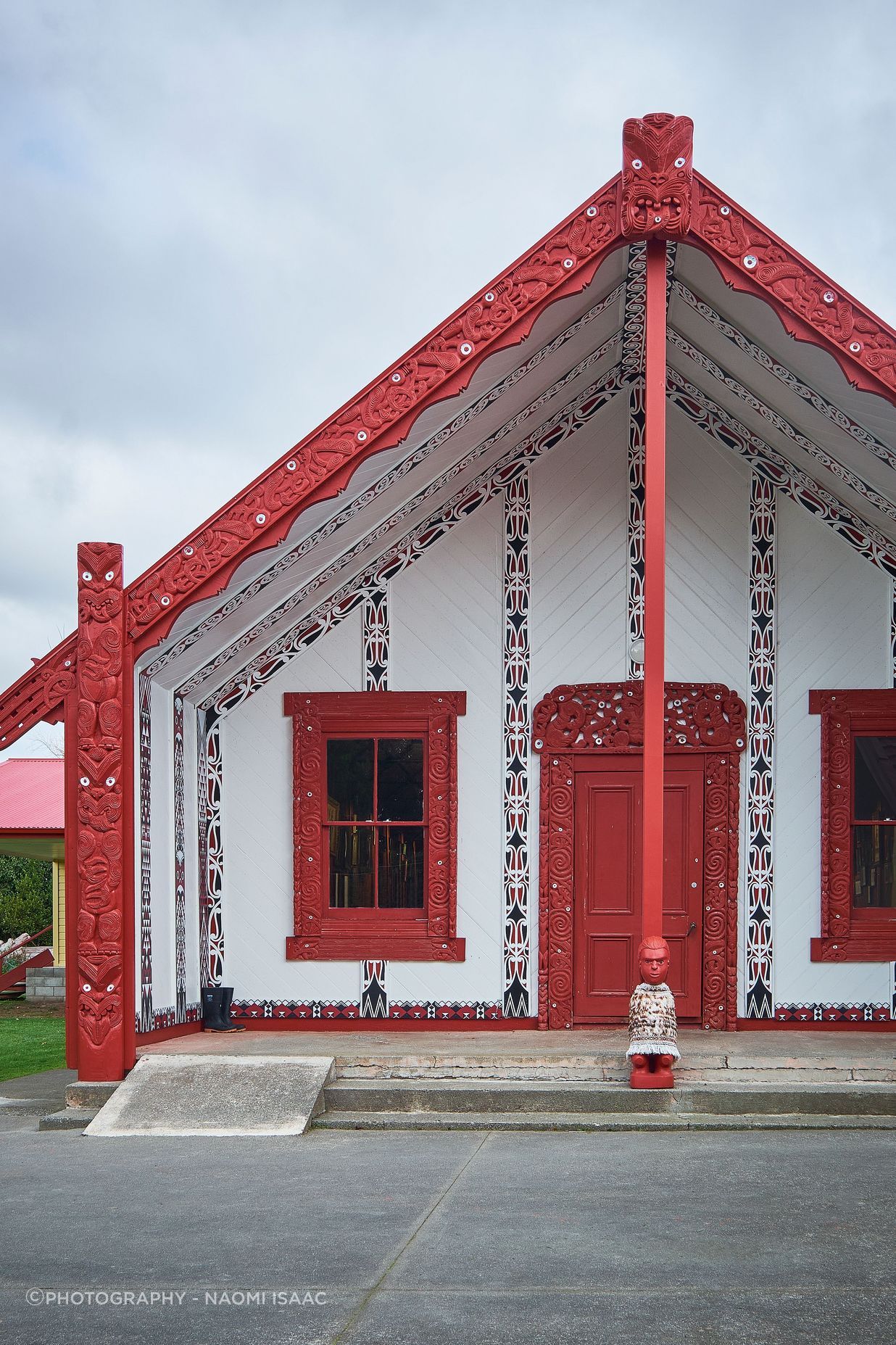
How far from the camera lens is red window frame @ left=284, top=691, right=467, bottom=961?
843cm

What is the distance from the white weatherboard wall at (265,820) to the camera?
8531 mm

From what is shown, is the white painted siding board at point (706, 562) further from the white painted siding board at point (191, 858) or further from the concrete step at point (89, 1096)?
the concrete step at point (89, 1096)

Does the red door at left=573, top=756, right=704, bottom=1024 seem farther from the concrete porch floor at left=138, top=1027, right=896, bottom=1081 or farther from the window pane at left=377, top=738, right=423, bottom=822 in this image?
the window pane at left=377, top=738, right=423, bottom=822

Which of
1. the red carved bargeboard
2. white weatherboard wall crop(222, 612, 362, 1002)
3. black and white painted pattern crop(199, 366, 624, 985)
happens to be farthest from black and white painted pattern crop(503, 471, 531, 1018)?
the red carved bargeboard

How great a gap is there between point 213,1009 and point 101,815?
1.98m

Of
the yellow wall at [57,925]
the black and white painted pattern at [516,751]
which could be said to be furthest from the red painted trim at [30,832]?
the black and white painted pattern at [516,751]

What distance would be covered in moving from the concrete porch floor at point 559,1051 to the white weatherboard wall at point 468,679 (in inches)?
20.7

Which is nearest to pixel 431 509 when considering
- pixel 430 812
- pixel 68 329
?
pixel 430 812

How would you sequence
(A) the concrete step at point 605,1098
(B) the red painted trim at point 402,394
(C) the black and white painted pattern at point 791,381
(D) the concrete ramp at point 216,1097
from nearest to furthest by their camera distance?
1. (D) the concrete ramp at point 216,1097
2. (A) the concrete step at point 605,1098
3. (B) the red painted trim at point 402,394
4. (C) the black and white painted pattern at point 791,381

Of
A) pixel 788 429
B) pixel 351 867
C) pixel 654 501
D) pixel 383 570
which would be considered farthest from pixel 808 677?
pixel 351 867

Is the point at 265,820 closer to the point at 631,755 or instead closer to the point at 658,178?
the point at 631,755

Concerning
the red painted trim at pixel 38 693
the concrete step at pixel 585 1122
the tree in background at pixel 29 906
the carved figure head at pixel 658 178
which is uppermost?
the carved figure head at pixel 658 178

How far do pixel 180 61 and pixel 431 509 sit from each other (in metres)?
13.1

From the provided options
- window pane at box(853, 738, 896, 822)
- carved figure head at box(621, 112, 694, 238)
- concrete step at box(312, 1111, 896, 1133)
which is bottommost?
concrete step at box(312, 1111, 896, 1133)
